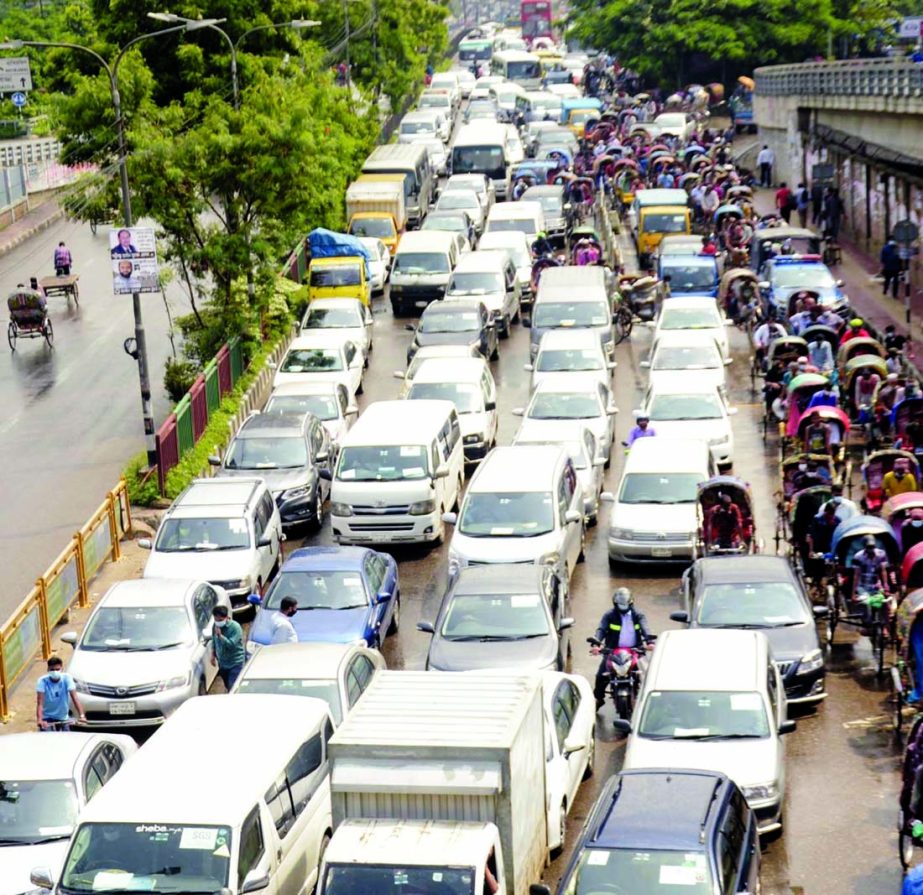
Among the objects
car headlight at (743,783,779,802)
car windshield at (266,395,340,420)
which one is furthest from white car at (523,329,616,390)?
car headlight at (743,783,779,802)

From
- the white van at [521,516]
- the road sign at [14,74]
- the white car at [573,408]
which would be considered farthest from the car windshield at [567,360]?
the road sign at [14,74]

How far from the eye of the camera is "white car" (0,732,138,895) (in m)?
16.8

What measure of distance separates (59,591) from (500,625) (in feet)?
23.8

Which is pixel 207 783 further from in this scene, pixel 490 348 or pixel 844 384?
pixel 490 348

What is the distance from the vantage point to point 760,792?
57.5 ft

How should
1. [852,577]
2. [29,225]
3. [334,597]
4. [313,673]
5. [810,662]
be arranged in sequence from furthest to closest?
[29,225] → [334,597] → [852,577] → [810,662] → [313,673]

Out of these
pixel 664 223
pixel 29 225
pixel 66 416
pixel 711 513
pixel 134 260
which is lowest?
pixel 29 225

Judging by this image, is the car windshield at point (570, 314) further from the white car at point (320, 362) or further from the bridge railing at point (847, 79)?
the bridge railing at point (847, 79)

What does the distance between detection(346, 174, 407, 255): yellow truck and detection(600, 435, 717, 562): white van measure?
25985 millimetres

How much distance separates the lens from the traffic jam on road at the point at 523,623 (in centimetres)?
1527

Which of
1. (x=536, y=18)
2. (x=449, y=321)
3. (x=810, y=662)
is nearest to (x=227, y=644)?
(x=810, y=662)

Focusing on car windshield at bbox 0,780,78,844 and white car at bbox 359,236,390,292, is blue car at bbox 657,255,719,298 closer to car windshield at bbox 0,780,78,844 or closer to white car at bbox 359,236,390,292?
white car at bbox 359,236,390,292

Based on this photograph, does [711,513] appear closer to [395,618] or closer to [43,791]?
[395,618]

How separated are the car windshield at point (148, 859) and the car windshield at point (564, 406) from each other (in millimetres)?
17355
